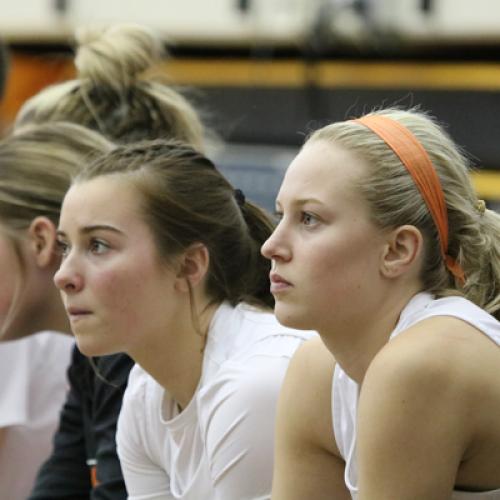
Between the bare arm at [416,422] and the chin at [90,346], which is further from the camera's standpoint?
the chin at [90,346]

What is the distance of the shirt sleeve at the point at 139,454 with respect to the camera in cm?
159

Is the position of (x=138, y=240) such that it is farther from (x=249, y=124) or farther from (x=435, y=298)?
(x=249, y=124)

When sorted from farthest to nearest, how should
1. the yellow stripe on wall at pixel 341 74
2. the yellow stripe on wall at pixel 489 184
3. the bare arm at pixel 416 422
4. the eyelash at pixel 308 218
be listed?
the yellow stripe on wall at pixel 341 74
the yellow stripe on wall at pixel 489 184
the eyelash at pixel 308 218
the bare arm at pixel 416 422

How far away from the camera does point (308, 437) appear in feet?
4.34

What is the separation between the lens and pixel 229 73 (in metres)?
4.76

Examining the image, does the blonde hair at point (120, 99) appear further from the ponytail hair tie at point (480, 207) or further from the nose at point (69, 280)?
A: the ponytail hair tie at point (480, 207)

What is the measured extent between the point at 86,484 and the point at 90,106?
0.67 m

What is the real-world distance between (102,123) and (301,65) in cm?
245

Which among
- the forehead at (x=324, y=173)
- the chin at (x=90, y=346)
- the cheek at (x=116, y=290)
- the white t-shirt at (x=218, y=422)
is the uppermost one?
the forehead at (x=324, y=173)

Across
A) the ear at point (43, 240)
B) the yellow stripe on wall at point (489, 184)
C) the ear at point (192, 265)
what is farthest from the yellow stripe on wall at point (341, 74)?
the ear at point (192, 265)

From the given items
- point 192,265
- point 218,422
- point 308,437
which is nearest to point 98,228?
point 192,265

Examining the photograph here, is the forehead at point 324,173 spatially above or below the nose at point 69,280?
above

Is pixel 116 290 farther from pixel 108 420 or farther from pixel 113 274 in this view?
pixel 108 420

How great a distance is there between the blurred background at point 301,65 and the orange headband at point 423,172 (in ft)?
6.83
